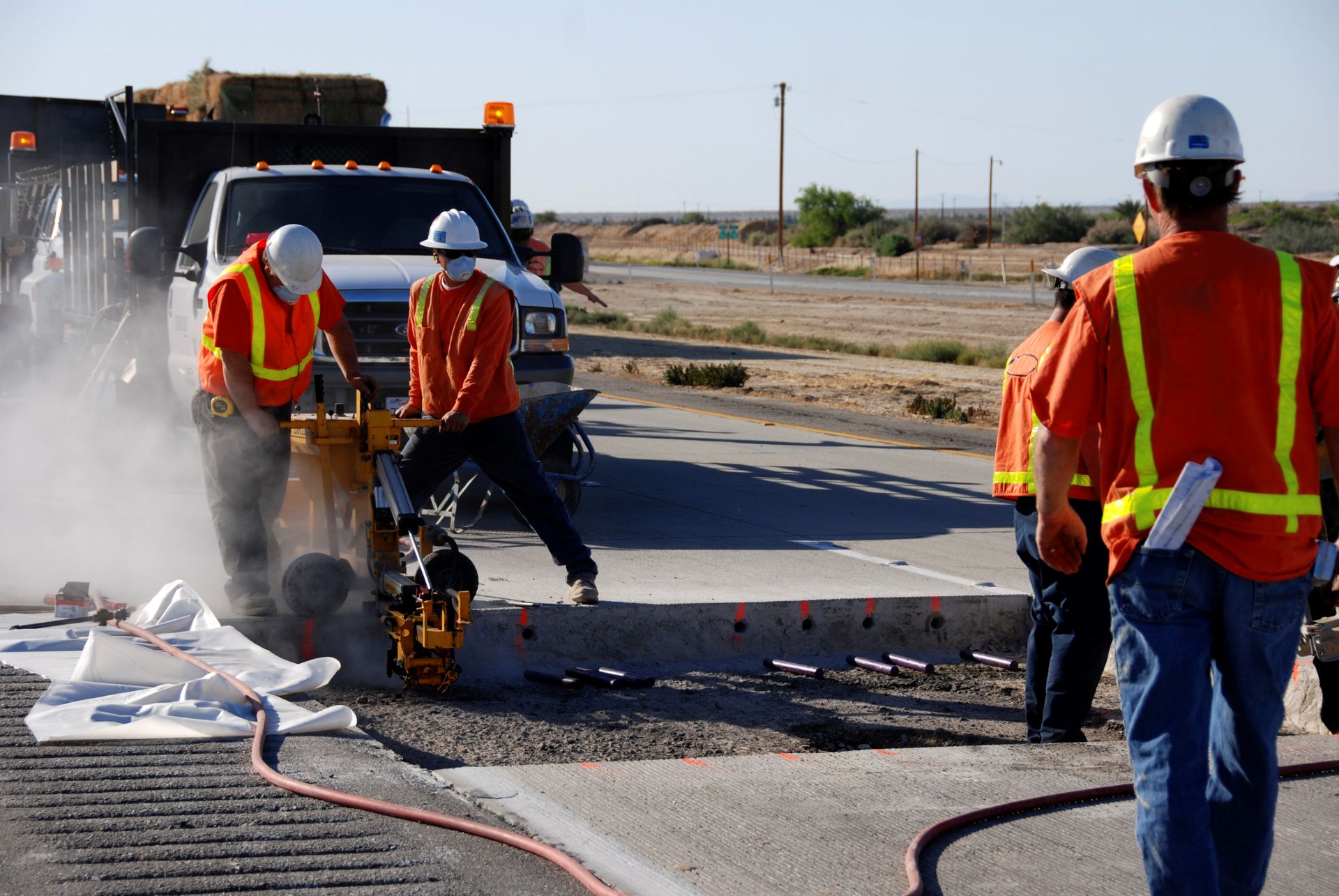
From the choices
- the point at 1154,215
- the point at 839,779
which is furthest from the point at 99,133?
the point at 1154,215

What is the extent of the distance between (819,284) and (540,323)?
55.2 m

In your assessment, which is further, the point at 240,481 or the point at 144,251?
the point at 144,251

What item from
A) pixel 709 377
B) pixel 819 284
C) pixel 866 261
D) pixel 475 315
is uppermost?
pixel 866 261

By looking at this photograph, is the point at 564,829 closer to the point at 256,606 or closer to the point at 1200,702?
the point at 1200,702

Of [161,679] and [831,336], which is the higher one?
[831,336]

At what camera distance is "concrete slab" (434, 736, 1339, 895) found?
4.05m

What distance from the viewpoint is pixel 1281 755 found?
5332 mm

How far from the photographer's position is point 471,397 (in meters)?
7.35

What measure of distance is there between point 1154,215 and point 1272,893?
5.93 ft

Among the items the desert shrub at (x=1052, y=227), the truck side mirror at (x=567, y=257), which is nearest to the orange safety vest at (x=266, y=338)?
the truck side mirror at (x=567, y=257)

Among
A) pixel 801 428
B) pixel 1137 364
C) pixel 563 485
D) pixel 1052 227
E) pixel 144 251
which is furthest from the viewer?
pixel 1052 227

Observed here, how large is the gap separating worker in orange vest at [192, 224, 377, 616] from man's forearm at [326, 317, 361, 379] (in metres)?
0.31

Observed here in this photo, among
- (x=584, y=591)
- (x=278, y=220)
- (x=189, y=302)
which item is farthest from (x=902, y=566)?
(x=189, y=302)

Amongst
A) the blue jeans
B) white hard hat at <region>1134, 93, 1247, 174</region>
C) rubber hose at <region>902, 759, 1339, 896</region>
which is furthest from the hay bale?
the blue jeans
